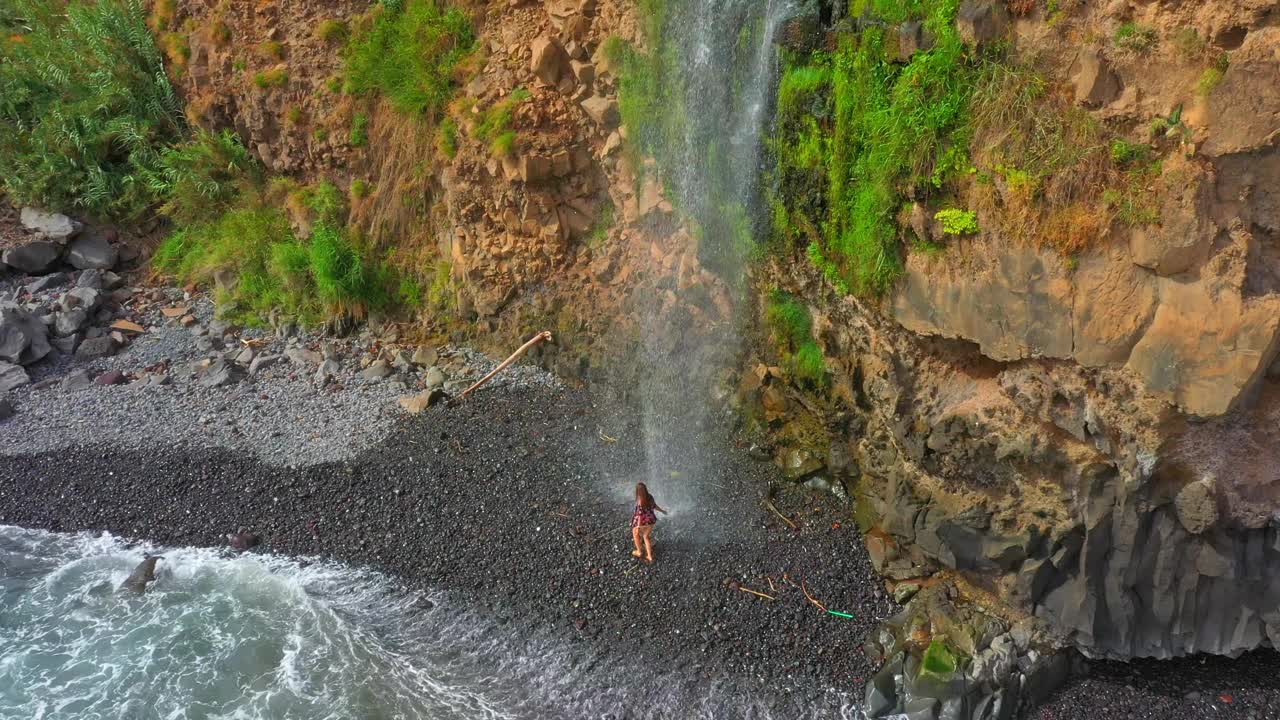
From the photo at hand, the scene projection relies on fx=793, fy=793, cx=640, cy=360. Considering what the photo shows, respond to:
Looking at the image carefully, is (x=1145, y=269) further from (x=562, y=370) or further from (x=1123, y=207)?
(x=562, y=370)

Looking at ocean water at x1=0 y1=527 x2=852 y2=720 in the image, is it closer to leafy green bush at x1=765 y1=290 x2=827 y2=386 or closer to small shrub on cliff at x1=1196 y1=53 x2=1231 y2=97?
leafy green bush at x1=765 y1=290 x2=827 y2=386

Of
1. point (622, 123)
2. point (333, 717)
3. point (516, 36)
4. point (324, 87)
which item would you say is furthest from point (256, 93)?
point (333, 717)

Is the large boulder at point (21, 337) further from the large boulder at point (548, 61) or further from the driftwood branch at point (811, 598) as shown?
the driftwood branch at point (811, 598)

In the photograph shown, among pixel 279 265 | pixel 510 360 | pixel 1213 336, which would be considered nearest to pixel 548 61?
pixel 510 360

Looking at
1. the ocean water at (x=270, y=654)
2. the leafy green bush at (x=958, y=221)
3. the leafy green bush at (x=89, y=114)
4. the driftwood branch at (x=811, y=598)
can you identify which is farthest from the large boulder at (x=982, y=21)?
the leafy green bush at (x=89, y=114)

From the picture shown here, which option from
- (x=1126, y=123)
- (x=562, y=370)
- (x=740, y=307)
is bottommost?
(x=562, y=370)

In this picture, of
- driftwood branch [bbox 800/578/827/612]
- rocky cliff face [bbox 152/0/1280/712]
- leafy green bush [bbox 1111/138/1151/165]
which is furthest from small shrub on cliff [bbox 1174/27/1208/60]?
driftwood branch [bbox 800/578/827/612]
